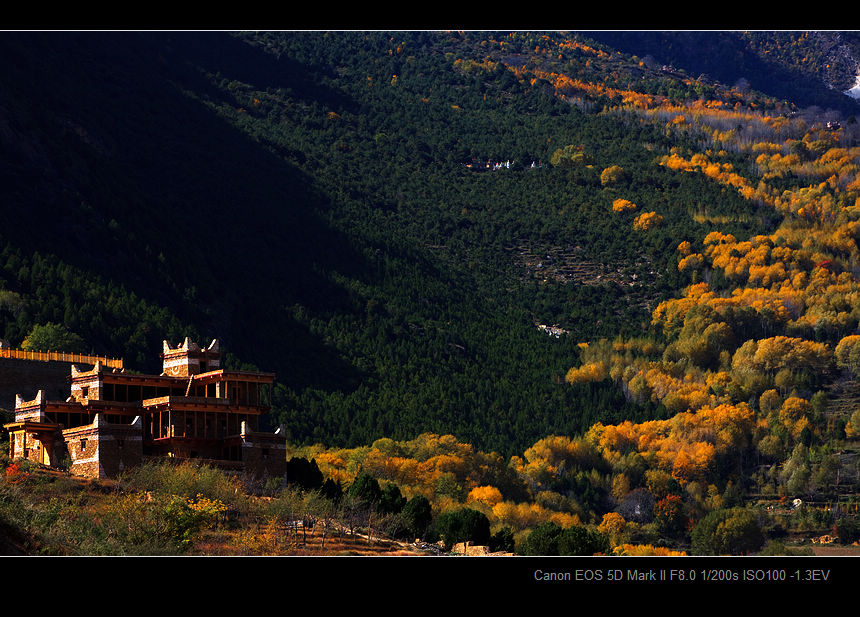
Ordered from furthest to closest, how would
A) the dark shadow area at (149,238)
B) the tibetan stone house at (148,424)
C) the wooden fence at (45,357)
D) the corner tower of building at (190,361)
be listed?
the dark shadow area at (149,238), the wooden fence at (45,357), the corner tower of building at (190,361), the tibetan stone house at (148,424)

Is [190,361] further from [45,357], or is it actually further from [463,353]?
[463,353]

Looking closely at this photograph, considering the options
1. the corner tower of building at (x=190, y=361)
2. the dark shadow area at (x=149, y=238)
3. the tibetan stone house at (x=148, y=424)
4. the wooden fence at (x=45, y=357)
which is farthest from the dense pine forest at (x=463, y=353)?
the tibetan stone house at (x=148, y=424)

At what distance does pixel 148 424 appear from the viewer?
264 feet

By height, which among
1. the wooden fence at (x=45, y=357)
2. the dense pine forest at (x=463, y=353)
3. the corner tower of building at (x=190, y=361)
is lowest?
the dense pine forest at (x=463, y=353)

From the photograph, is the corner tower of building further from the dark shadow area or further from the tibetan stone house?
the dark shadow area

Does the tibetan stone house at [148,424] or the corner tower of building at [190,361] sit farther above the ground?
the corner tower of building at [190,361]

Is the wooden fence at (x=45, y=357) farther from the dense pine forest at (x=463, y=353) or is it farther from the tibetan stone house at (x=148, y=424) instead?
the dense pine forest at (x=463, y=353)

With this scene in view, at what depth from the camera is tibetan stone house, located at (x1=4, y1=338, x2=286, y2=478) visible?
249ft

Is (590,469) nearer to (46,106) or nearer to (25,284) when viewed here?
(25,284)

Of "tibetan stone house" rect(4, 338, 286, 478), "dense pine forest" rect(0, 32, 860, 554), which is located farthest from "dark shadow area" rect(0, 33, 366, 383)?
"tibetan stone house" rect(4, 338, 286, 478)

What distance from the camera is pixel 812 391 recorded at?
172m

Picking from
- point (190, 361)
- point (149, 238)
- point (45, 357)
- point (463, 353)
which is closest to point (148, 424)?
point (190, 361)

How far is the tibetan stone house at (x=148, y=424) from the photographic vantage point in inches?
2990
